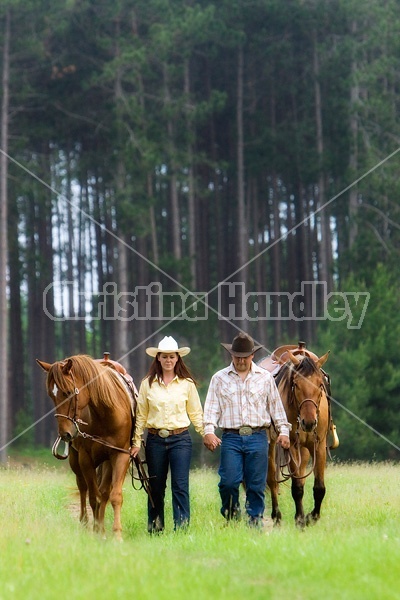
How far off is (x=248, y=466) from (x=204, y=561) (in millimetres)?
2237

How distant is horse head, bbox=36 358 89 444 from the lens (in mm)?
9945

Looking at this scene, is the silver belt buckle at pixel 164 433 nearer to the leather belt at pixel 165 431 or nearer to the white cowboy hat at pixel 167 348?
the leather belt at pixel 165 431

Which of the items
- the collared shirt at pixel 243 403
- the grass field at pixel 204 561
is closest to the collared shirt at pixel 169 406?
the collared shirt at pixel 243 403

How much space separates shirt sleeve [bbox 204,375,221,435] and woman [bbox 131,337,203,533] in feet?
0.89

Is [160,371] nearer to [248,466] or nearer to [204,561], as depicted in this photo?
[248,466]

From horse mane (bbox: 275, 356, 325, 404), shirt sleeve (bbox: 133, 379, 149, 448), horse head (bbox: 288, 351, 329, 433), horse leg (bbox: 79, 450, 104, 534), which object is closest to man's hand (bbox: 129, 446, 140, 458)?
shirt sleeve (bbox: 133, 379, 149, 448)

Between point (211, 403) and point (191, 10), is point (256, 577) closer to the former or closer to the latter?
point (211, 403)

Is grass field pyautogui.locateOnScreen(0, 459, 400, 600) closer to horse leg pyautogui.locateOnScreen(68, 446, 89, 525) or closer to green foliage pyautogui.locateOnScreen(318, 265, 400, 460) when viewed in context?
horse leg pyautogui.locateOnScreen(68, 446, 89, 525)

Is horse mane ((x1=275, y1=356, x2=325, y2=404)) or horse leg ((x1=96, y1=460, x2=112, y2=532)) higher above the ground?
horse mane ((x1=275, y1=356, x2=325, y2=404))

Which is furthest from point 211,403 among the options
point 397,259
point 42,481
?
point 397,259

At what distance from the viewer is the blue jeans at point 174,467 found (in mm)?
10352

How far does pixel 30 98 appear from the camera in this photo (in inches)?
1364

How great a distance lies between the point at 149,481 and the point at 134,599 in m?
4.17

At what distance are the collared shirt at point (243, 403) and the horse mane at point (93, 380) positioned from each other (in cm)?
125
